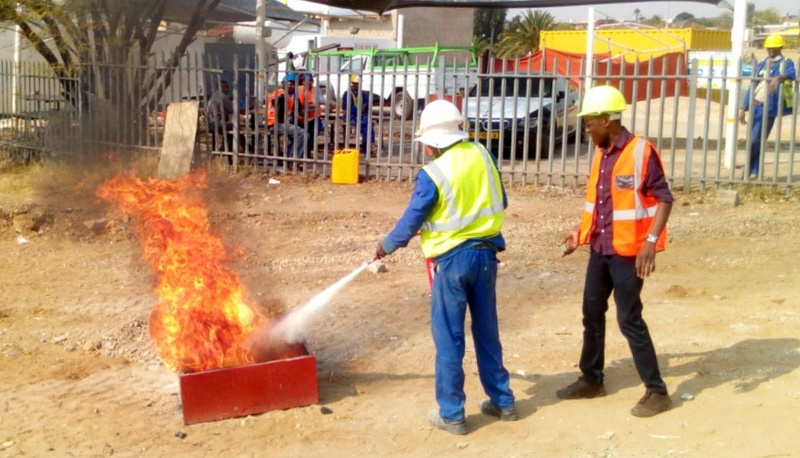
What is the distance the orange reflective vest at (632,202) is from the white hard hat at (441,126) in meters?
0.92

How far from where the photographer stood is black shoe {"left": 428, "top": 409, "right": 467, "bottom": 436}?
502cm

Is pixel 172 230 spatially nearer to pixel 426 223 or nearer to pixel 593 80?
pixel 426 223

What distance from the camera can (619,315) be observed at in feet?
16.6

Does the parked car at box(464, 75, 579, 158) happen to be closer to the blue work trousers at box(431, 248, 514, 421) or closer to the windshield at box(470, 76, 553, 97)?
the windshield at box(470, 76, 553, 97)

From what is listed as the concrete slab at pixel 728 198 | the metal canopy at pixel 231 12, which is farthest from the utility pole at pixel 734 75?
the metal canopy at pixel 231 12

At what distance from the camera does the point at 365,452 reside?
4863mm

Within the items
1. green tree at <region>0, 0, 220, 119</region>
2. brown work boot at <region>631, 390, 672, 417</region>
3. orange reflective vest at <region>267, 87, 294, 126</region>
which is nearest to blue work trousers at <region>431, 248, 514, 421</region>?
brown work boot at <region>631, 390, 672, 417</region>

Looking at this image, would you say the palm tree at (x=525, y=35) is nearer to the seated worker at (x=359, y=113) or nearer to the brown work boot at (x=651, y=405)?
the seated worker at (x=359, y=113)

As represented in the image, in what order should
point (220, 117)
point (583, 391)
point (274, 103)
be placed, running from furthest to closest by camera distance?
point (220, 117)
point (274, 103)
point (583, 391)

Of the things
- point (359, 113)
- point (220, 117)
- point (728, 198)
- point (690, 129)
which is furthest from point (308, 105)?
point (728, 198)

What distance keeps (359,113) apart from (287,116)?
129cm

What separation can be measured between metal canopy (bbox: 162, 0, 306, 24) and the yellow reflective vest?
12492mm

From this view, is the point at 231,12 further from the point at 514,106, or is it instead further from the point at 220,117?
the point at 514,106

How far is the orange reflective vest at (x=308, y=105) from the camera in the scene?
1384cm
